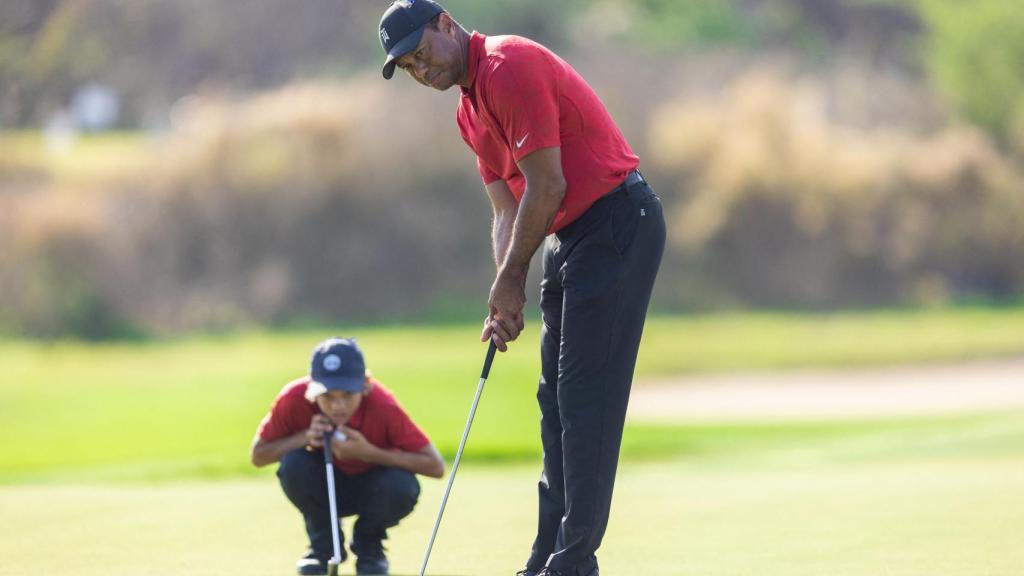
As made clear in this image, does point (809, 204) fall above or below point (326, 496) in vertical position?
above

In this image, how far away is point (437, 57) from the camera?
393cm

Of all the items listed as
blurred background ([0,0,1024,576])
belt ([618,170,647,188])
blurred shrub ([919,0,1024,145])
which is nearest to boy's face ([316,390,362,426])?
belt ([618,170,647,188])

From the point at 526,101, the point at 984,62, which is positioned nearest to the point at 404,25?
the point at 526,101

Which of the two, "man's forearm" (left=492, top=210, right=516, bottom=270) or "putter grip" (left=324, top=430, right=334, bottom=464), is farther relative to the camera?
"putter grip" (left=324, top=430, right=334, bottom=464)

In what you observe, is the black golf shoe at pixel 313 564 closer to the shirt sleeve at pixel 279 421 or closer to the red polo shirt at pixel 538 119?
the shirt sleeve at pixel 279 421

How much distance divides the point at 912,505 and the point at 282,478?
2.59m

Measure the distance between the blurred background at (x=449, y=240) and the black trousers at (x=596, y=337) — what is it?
4100 millimetres

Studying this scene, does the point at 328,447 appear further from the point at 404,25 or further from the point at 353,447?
the point at 404,25

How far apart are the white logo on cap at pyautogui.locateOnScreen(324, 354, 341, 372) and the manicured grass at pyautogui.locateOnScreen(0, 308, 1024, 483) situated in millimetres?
4597

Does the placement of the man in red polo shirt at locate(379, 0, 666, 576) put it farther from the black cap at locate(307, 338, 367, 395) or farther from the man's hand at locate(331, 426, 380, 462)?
the man's hand at locate(331, 426, 380, 462)

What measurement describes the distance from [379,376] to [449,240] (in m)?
7.71

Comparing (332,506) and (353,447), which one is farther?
(353,447)

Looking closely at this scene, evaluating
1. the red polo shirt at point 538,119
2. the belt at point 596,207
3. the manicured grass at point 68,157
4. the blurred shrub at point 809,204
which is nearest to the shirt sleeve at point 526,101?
the red polo shirt at point 538,119

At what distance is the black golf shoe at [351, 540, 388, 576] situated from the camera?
4.71 meters
